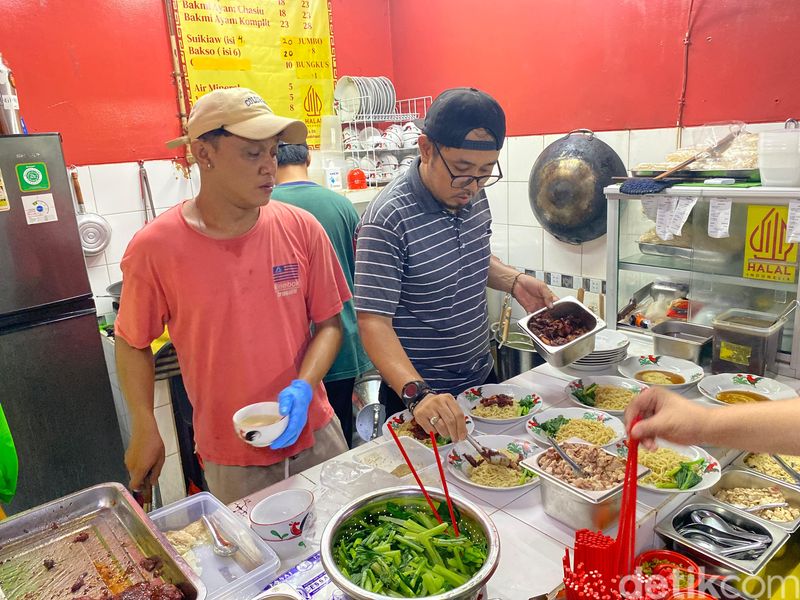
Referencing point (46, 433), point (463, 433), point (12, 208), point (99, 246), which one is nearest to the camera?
point (463, 433)

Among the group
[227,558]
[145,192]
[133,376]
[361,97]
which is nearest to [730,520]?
[227,558]

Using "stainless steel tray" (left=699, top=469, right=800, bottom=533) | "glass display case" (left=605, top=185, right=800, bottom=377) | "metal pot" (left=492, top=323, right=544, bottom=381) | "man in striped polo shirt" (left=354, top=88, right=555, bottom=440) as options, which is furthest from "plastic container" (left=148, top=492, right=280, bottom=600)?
"metal pot" (left=492, top=323, right=544, bottom=381)

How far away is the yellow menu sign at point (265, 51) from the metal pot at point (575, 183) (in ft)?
6.67

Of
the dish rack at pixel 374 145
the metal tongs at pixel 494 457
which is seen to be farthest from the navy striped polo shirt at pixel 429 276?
the dish rack at pixel 374 145

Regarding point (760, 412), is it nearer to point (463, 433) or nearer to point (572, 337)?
point (463, 433)

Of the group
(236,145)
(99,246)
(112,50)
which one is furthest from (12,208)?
(236,145)

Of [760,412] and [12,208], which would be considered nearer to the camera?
[760,412]

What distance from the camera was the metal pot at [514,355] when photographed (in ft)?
12.6

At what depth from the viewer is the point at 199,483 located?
3471mm

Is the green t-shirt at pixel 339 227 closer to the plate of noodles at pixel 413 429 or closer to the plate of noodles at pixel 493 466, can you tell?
the plate of noodles at pixel 413 429

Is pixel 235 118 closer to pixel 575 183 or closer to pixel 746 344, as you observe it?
pixel 746 344

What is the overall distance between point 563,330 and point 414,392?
0.69m

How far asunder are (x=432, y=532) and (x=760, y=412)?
73 cm

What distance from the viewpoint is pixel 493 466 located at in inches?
66.3
